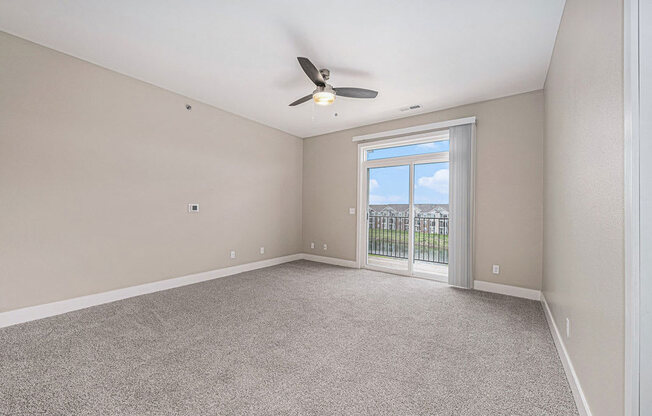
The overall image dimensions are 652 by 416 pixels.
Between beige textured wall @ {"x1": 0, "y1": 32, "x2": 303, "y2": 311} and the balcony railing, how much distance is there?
250 centimetres

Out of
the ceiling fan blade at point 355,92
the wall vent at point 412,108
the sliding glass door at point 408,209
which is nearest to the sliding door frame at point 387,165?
the sliding glass door at point 408,209

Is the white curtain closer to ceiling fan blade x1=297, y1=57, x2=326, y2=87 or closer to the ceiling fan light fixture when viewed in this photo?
the ceiling fan light fixture

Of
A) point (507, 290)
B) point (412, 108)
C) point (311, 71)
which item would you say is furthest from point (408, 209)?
point (311, 71)

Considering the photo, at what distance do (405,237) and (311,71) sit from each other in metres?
3.38

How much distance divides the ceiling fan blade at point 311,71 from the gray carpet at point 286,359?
2.54 metres

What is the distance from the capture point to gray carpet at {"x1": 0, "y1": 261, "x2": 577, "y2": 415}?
1.55 metres

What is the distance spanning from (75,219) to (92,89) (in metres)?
1.50

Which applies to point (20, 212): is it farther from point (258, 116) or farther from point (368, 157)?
point (368, 157)

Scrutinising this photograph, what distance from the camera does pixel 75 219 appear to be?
9.49 ft

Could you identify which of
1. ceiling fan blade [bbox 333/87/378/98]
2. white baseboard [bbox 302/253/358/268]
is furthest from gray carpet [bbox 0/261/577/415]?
ceiling fan blade [bbox 333/87/378/98]

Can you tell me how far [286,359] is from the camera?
1.99m

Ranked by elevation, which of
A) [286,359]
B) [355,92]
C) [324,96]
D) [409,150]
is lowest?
[286,359]

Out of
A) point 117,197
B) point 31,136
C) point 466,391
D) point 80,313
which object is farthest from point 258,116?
point 466,391

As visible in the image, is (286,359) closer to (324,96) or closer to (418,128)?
(324,96)
